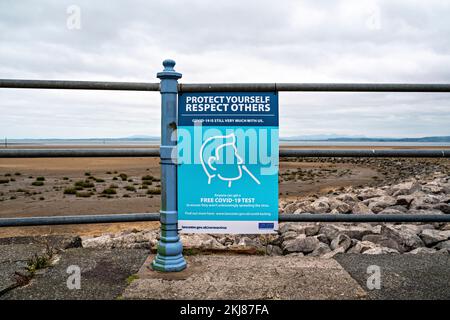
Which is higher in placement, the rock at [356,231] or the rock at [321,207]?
the rock at [356,231]

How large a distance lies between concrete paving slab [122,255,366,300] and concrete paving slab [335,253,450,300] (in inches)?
4.8

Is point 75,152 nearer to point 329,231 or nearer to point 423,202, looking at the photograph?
point 329,231

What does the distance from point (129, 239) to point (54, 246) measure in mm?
2309

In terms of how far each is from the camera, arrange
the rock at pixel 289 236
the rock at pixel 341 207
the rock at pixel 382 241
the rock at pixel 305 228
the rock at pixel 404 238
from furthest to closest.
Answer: the rock at pixel 341 207, the rock at pixel 305 228, the rock at pixel 289 236, the rock at pixel 404 238, the rock at pixel 382 241

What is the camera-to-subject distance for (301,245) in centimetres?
572

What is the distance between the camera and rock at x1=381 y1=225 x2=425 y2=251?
5.43 metres

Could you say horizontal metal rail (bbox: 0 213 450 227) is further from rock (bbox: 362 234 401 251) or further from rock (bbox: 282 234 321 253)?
rock (bbox: 282 234 321 253)

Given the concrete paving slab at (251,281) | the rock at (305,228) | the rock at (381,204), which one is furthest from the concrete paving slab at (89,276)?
the rock at (381,204)

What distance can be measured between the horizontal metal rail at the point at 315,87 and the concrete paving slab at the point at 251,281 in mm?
1316

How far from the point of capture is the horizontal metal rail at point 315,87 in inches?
128

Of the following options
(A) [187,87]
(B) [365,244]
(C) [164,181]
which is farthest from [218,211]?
(B) [365,244]

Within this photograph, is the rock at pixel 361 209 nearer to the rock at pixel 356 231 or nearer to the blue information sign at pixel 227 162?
the rock at pixel 356 231

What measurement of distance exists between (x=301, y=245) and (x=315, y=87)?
2.92 meters

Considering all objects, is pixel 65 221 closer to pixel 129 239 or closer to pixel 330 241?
pixel 129 239
